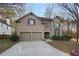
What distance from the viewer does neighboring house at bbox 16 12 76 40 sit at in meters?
4.28

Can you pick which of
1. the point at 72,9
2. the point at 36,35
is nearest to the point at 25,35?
the point at 36,35

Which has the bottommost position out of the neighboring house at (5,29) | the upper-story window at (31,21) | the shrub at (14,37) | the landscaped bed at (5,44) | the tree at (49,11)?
the landscaped bed at (5,44)

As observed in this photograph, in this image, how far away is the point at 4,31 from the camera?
4281 millimetres

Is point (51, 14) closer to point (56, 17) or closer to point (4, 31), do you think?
point (56, 17)

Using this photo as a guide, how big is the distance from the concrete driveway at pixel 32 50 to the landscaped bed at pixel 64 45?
5 cm

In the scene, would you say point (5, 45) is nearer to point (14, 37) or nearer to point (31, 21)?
point (14, 37)

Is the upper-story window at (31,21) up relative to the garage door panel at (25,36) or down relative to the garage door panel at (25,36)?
up

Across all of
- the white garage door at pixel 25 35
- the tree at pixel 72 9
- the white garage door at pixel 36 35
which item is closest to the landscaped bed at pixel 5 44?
the white garage door at pixel 25 35

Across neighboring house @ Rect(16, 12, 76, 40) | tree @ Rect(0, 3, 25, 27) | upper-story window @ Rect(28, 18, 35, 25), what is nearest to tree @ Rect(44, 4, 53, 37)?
neighboring house @ Rect(16, 12, 76, 40)

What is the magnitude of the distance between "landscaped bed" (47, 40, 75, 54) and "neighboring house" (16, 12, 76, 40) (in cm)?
13

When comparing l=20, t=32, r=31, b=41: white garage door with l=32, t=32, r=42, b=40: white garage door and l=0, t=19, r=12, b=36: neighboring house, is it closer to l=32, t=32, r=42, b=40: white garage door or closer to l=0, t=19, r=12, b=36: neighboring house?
l=32, t=32, r=42, b=40: white garage door

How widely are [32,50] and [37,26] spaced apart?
34cm

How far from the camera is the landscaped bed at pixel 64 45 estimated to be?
4.24 meters

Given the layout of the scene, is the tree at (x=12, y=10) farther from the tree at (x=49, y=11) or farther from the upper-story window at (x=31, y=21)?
the tree at (x=49, y=11)
